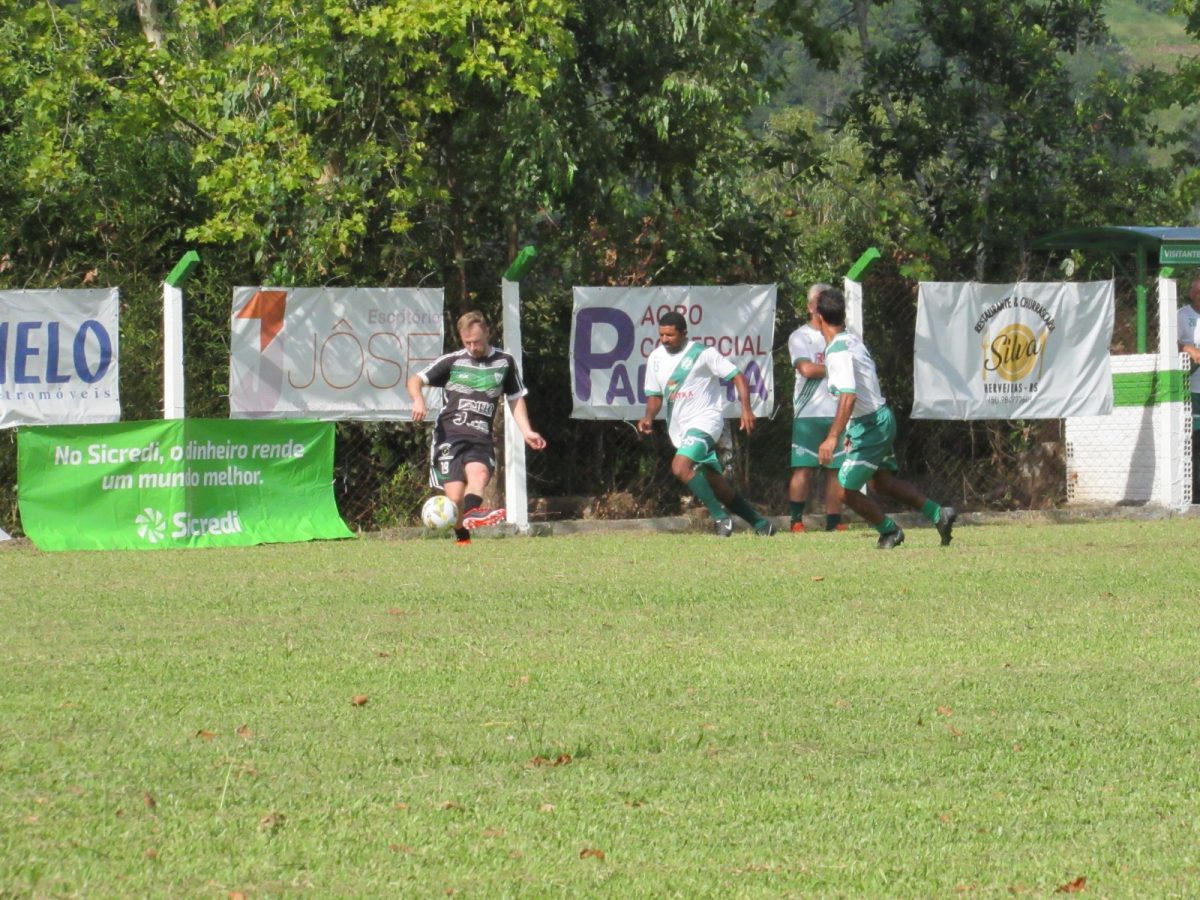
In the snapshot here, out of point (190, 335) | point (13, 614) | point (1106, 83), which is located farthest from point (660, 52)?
point (13, 614)

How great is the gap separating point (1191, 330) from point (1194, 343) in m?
0.13

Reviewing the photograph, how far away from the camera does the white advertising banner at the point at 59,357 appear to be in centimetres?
1352

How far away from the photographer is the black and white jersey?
13.5m

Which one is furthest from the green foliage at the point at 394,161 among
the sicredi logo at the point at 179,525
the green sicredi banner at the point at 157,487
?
the sicredi logo at the point at 179,525

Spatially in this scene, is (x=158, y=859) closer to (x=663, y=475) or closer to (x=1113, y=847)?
(x=1113, y=847)

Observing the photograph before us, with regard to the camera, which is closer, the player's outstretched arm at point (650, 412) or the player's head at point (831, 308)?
the player's head at point (831, 308)

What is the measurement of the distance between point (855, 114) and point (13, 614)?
14359 mm

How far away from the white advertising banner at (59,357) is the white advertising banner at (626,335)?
3790mm

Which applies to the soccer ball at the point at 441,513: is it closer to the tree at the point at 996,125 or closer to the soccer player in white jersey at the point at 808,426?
the soccer player in white jersey at the point at 808,426

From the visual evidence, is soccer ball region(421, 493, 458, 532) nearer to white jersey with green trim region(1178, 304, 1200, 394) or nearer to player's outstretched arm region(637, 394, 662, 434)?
player's outstretched arm region(637, 394, 662, 434)

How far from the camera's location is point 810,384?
15.3 metres

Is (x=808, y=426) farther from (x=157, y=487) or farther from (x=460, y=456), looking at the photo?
(x=157, y=487)

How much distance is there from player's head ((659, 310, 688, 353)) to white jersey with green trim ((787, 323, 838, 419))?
1.18 meters

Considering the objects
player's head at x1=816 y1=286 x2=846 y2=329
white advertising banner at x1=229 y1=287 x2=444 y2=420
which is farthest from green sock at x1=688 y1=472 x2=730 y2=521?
white advertising banner at x1=229 y1=287 x2=444 y2=420
